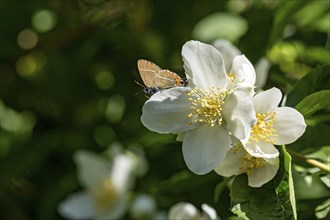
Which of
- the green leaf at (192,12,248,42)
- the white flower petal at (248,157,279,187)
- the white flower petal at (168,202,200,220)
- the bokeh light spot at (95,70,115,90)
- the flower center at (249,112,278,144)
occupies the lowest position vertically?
the bokeh light spot at (95,70,115,90)

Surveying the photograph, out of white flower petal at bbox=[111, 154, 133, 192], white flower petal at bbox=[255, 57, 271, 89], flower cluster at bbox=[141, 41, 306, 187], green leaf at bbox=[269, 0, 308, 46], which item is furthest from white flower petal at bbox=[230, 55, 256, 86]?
white flower petal at bbox=[111, 154, 133, 192]

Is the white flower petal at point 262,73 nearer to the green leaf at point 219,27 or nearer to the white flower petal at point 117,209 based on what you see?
the green leaf at point 219,27

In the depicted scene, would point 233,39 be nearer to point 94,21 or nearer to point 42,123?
point 94,21

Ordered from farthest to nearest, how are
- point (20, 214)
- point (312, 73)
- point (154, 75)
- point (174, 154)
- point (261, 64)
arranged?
point (20, 214) < point (174, 154) < point (261, 64) < point (312, 73) < point (154, 75)

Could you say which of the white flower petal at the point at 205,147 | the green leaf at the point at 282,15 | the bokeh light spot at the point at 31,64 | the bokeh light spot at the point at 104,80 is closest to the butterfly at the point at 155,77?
the white flower petal at the point at 205,147

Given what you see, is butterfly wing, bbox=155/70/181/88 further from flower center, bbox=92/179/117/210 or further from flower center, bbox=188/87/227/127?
flower center, bbox=92/179/117/210

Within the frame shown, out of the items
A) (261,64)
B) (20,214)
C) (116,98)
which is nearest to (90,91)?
(116,98)

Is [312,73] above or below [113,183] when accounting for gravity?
above
